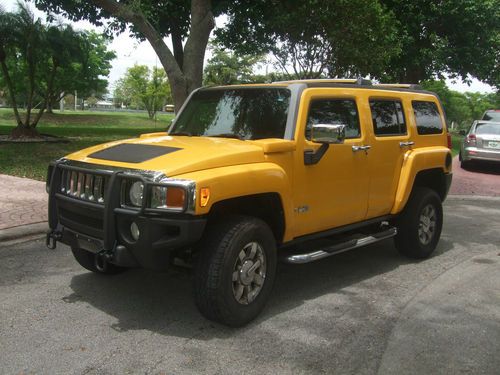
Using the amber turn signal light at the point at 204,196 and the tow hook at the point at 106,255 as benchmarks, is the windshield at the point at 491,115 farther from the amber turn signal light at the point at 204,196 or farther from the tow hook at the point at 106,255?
the tow hook at the point at 106,255

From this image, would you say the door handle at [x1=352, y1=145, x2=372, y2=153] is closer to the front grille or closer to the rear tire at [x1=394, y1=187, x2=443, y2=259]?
the rear tire at [x1=394, y1=187, x2=443, y2=259]

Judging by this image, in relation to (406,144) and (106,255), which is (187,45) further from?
(106,255)

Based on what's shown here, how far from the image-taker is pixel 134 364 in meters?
3.48

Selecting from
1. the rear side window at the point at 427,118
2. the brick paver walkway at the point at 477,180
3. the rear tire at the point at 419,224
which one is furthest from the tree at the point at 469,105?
the rear tire at the point at 419,224

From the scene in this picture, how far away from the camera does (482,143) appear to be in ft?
51.8

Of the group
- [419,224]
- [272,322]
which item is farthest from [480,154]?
[272,322]

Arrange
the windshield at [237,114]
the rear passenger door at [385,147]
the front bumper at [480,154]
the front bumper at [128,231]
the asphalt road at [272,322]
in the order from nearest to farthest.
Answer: the asphalt road at [272,322] < the front bumper at [128,231] < the windshield at [237,114] < the rear passenger door at [385,147] < the front bumper at [480,154]

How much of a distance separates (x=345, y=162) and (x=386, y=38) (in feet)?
31.1

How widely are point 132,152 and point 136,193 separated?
580 millimetres

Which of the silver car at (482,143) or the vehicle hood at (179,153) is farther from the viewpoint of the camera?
the silver car at (482,143)

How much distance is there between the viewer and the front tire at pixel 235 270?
12.7 ft

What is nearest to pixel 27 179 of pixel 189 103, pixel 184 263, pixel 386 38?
pixel 189 103

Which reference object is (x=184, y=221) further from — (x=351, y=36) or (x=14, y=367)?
(x=351, y=36)

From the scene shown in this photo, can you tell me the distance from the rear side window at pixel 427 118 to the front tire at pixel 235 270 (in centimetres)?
281
